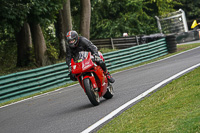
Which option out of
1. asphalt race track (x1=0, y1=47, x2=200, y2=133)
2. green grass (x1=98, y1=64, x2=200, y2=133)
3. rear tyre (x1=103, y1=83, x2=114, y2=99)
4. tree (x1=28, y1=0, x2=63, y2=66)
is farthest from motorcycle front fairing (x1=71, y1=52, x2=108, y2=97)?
tree (x1=28, y1=0, x2=63, y2=66)

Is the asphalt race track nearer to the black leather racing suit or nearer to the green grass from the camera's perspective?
the green grass

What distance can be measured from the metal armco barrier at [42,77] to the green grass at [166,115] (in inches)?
334

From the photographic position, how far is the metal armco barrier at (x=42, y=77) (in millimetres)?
15281

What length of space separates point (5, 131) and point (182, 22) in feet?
103

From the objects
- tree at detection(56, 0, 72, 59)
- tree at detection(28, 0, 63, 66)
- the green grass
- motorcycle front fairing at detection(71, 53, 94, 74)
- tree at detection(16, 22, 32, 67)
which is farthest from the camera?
tree at detection(16, 22, 32, 67)

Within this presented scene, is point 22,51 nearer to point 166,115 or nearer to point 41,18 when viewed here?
point 41,18

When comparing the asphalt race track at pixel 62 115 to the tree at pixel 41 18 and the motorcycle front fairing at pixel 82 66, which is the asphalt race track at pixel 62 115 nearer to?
the motorcycle front fairing at pixel 82 66

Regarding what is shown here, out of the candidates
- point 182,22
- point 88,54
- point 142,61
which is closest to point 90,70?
point 88,54

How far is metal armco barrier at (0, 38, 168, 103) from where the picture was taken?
1528 centimetres

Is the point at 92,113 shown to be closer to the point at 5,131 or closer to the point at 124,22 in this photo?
the point at 5,131

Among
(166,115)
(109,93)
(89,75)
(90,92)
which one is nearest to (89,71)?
(89,75)

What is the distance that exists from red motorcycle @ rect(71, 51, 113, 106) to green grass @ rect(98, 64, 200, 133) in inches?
58.6

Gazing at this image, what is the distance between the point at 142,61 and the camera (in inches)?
901

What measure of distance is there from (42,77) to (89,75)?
805cm
